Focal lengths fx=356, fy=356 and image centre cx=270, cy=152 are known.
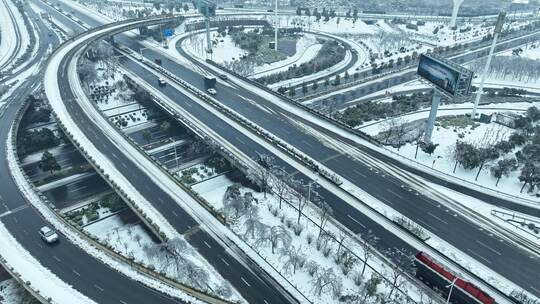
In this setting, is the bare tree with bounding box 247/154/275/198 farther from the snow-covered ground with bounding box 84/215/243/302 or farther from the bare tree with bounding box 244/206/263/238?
the snow-covered ground with bounding box 84/215/243/302

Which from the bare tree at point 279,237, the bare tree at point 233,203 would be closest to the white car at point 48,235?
the bare tree at point 233,203

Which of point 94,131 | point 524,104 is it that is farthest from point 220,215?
point 524,104

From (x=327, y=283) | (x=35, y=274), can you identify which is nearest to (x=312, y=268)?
(x=327, y=283)

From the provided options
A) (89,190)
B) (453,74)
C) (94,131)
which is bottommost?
(89,190)

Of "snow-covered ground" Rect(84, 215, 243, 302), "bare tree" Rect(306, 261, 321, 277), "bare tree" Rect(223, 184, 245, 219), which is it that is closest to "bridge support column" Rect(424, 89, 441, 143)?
"bare tree" Rect(306, 261, 321, 277)

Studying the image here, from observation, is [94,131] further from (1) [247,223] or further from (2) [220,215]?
(1) [247,223]

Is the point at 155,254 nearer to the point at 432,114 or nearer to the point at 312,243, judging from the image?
the point at 312,243
